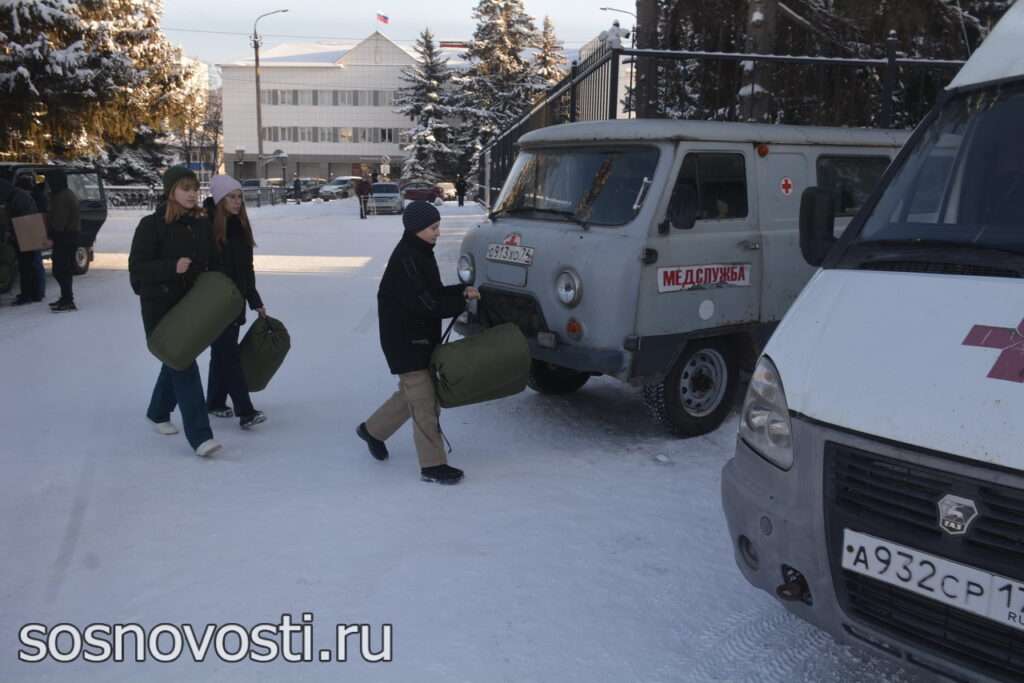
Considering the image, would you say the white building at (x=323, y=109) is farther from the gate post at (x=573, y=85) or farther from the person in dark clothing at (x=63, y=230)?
the gate post at (x=573, y=85)

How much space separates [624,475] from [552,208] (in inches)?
80.5

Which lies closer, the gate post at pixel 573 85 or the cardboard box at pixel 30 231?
the gate post at pixel 573 85

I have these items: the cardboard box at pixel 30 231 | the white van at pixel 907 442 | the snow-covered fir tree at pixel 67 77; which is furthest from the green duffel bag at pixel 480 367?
the snow-covered fir tree at pixel 67 77

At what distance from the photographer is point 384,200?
37969mm

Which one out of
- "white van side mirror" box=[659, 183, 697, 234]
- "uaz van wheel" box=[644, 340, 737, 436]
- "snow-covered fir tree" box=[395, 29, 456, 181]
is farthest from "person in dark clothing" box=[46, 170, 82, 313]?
"snow-covered fir tree" box=[395, 29, 456, 181]

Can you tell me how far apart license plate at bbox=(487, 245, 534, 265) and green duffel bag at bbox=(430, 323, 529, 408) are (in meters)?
0.86

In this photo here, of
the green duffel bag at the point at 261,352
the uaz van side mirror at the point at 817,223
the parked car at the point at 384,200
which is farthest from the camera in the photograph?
the parked car at the point at 384,200

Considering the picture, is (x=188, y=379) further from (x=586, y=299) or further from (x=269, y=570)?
(x=586, y=299)

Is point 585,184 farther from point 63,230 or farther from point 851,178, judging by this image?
point 63,230

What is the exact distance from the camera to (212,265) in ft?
20.1

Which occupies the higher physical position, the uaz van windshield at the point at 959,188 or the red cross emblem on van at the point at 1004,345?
the uaz van windshield at the point at 959,188

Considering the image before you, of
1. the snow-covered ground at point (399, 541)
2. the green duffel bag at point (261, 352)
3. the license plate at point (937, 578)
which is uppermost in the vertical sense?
the license plate at point (937, 578)

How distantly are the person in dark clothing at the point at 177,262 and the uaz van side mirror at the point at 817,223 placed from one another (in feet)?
12.0

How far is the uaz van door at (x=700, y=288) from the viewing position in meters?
5.82
